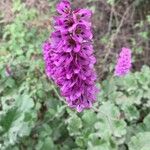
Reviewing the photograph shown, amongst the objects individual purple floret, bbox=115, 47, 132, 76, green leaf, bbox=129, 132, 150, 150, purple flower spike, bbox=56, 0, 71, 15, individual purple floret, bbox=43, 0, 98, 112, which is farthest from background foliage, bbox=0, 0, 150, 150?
purple flower spike, bbox=56, 0, 71, 15

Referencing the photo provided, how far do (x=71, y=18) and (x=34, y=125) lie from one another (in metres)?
1.65

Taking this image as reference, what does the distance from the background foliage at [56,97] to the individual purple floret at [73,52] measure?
1.17 ft

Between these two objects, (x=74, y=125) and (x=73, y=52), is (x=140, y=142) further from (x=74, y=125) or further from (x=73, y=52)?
(x=73, y=52)

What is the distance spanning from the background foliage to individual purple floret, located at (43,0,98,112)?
0.36 m

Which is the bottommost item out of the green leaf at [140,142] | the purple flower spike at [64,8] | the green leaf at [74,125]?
the green leaf at [140,142]

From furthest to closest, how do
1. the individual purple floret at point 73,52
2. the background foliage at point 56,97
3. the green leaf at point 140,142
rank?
1. the background foliage at point 56,97
2. the green leaf at point 140,142
3. the individual purple floret at point 73,52

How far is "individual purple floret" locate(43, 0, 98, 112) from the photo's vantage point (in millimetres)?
2564

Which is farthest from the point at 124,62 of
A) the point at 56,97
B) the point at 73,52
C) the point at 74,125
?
the point at 73,52

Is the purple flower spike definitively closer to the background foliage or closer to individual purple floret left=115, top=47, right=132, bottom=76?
the background foliage

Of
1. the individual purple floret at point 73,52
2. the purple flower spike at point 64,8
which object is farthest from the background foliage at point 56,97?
the purple flower spike at point 64,8

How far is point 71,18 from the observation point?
2.56 metres

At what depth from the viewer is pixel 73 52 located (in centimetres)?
260

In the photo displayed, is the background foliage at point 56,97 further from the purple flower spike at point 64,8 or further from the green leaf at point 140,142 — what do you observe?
the purple flower spike at point 64,8

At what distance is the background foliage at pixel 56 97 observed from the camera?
3.74m
